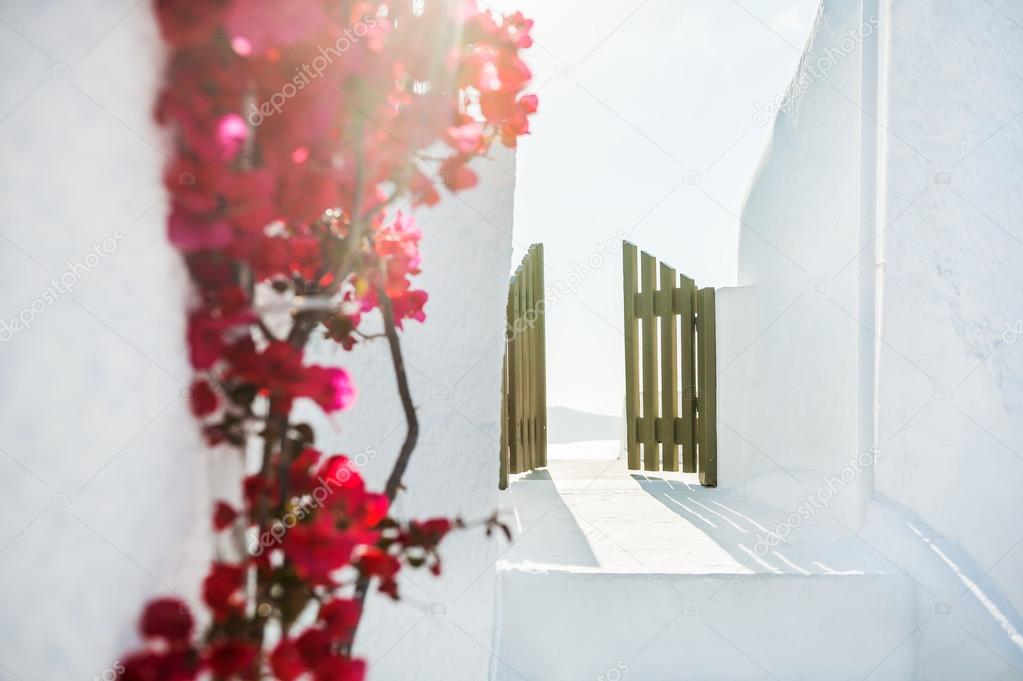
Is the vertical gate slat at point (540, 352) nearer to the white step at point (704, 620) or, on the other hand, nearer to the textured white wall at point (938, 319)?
the textured white wall at point (938, 319)

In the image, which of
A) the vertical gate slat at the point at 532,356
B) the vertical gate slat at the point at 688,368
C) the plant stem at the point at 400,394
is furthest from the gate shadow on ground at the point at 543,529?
the vertical gate slat at the point at 688,368

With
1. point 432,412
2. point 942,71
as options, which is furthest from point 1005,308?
point 432,412

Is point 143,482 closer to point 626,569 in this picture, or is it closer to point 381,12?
point 381,12

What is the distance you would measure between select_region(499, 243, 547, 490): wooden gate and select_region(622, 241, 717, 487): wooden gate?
0.68 m

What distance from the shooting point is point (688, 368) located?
5.28 m

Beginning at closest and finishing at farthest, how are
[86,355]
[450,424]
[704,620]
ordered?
1. [86,355]
2. [450,424]
3. [704,620]

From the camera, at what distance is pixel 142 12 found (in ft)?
2.77

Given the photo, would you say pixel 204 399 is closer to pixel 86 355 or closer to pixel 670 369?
pixel 86 355

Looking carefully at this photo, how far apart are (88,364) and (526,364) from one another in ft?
14.6

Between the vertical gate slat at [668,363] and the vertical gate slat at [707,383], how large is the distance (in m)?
0.20

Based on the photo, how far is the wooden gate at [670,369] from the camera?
17.1 feet

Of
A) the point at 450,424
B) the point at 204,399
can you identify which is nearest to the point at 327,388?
the point at 204,399

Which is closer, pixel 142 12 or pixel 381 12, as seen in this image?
pixel 142 12

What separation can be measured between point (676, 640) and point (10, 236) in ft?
8.11
